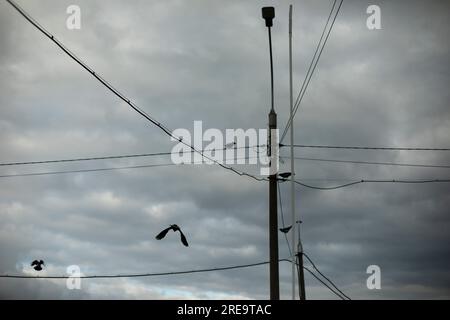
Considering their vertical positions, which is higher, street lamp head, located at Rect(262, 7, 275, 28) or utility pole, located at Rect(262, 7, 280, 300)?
street lamp head, located at Rect(262, 7, 275, 28)

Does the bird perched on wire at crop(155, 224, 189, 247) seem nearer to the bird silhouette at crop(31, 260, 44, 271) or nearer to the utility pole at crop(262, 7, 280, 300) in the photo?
the utility pole at crop(262, 7, 280, 300)

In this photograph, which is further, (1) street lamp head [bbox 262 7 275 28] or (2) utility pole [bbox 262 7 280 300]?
(1) street lamp head [bbox 262 7 275 28]

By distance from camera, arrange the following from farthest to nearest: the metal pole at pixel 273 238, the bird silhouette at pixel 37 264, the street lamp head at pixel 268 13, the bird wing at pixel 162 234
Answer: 1. the bird silhouette at pixel 37 264
2. the bird wing at pixel 162 234
3. the street lamp head at pixel 268 13
4. the metal pole at pixel 273 238

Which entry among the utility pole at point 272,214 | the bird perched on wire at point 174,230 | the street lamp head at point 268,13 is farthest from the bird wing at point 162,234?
the street lamp head at point 268,13

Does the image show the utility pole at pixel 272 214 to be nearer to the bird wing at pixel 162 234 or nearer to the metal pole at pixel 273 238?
the metal pole at pixel 273 238

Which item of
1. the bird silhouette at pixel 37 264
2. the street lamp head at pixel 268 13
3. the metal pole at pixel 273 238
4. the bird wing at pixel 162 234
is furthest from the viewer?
the bird silhouette at pixel 37 264

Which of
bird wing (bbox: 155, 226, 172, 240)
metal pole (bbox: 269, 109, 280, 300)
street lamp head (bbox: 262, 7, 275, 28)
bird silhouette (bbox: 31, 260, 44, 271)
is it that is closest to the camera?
metal pole (bbox: 269, 109, 280, 300)

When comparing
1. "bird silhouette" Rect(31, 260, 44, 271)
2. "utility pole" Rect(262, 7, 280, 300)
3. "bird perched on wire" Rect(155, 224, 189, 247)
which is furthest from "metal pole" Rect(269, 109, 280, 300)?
"bird silhouette" Rect(31, 260, 44, 271)

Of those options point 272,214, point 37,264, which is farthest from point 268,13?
point 37,264

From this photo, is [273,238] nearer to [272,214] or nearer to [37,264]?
[272,214]
